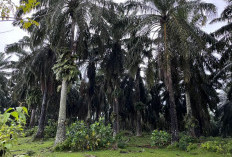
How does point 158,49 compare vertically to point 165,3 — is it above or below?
below

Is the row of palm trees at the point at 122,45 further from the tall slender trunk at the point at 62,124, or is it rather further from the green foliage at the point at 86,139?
the green foliage at the point at 86,139

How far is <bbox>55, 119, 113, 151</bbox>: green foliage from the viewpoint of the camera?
925cm

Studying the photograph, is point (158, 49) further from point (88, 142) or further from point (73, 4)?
point (88, 142)

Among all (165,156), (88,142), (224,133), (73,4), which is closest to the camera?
(165,156)

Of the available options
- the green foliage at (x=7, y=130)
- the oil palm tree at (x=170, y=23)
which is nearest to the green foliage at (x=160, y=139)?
the oil palm tree at (x=170, y=23)

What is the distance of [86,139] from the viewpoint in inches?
369

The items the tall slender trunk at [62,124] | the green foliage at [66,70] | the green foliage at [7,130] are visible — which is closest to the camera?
the green foliage at [7,130]

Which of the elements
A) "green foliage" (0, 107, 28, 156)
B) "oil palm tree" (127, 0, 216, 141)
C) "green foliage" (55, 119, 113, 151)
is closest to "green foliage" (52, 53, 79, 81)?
"green foliage" (55, 119, 113, 151)

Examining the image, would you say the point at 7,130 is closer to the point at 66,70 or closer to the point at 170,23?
the point at 66,70

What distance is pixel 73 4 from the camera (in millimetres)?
12453

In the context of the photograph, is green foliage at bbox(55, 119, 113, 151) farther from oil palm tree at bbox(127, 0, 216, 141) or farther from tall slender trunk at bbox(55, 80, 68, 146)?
oil palm tree at bbox(127, 0, 216, 141)

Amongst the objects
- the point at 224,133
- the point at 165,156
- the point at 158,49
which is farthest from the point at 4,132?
the point at 224,133

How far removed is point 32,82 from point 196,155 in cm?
1438

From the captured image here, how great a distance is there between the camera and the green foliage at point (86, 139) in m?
9.25
